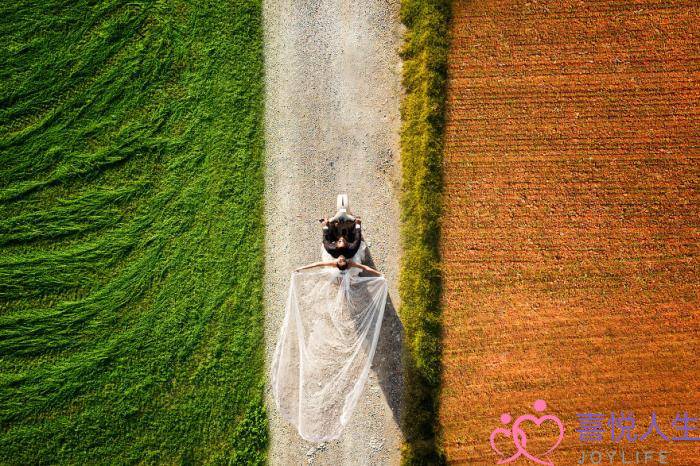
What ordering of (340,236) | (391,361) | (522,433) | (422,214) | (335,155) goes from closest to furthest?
(340,236) < (522,433) < (391,361) < (422,214) < (335,155)

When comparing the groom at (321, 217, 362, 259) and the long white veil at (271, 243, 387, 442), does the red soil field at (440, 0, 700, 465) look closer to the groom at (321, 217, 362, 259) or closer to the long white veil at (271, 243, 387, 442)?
the long white veil at (271, 243, 387, 442)

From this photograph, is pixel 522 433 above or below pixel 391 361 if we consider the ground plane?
below

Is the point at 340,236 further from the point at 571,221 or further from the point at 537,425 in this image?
the point at 537,425

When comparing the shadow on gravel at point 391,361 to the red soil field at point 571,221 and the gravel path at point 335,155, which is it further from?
the red soil field at point 571,221

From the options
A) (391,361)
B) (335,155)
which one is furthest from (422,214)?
(391,361)

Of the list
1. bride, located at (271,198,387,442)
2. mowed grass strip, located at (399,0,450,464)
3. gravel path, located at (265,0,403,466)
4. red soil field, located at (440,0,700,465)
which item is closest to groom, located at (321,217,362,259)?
bride, located at (271,198,387,442)
